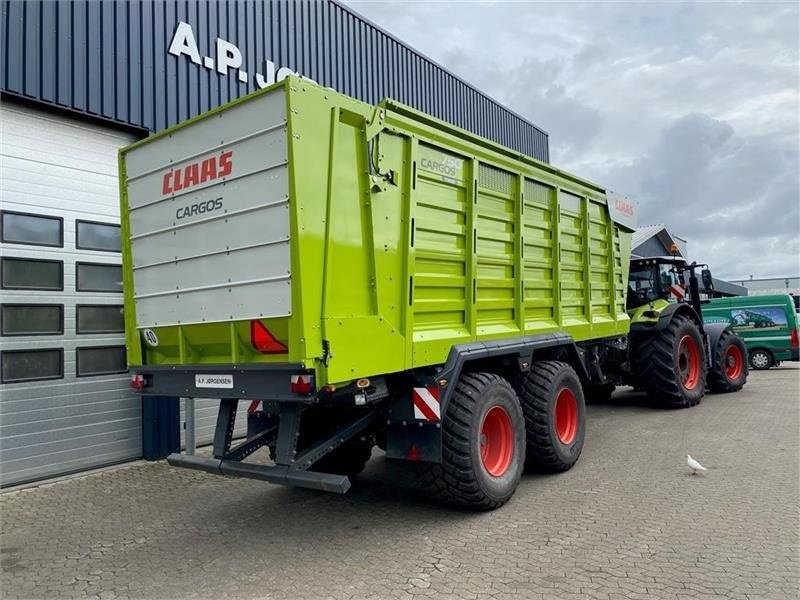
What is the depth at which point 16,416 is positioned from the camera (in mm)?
5852

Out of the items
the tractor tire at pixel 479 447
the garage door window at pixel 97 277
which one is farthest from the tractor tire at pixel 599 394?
the garage door window at pixel 97 277

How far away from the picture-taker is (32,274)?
6.07m

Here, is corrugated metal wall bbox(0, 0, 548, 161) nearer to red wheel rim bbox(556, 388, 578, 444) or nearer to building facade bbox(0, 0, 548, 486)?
building facade bbox(0, 0, 548, 486)

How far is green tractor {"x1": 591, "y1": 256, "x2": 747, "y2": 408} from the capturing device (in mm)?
8977

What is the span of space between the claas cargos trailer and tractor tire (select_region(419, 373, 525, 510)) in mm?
15

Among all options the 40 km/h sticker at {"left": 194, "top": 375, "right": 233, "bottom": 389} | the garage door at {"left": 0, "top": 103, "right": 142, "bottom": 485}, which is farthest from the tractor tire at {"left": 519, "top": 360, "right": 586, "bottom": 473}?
the garage door at {"left": 0, "top": 103, "right": 142, "bottom": 485}

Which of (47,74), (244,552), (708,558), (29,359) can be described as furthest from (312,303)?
Answer: (47,74)

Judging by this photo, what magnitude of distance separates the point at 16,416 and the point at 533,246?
547 cm

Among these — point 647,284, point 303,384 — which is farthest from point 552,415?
point 647,284

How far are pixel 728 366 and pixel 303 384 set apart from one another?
35.5ft

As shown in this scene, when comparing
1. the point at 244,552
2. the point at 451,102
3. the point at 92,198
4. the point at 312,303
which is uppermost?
the point at 451,102

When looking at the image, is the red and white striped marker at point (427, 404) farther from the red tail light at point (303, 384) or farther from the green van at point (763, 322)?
the green van at point (763, 322)

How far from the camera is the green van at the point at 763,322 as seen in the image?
15.4 meters

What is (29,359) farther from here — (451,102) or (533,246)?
(451,102)
